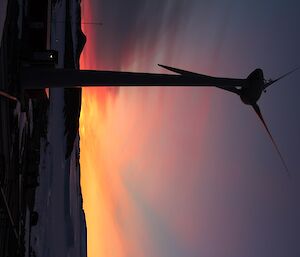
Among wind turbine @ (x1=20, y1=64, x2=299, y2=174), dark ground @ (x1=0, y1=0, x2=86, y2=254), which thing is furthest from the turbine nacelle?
dark ground @ (x1=0, y1=0, x2=86, y2=254)

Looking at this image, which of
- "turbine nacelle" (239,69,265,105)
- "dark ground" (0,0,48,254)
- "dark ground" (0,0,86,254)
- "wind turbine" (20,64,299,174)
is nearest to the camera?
"wind turbine" (20,64,299,174)

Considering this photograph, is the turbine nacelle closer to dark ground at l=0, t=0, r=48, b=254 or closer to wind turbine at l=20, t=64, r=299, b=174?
wind turbine at l=20, t=64, r=299, b=174

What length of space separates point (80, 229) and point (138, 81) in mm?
136914

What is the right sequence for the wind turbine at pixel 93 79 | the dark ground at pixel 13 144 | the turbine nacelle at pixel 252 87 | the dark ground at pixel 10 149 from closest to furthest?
the wind turbine at pixel 93 79 → the dark ground at pixel 10 149 → the dark ground at pixel 13 144 → the turbine nacelle at pixel 252 87

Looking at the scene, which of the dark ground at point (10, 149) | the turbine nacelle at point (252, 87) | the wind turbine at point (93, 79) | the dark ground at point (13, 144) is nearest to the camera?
the wind turbine at point (93, 79)

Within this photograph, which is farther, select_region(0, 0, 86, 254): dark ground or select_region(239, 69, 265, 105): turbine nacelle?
select_region(239, 69, 265, 105): turbine nacelle

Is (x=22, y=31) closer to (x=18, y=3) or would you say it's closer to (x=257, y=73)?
(x=18, y=3)

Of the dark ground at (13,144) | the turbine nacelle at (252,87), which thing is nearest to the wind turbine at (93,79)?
the dark ground at (13,144)

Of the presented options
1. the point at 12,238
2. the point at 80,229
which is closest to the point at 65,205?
the point at 80,229

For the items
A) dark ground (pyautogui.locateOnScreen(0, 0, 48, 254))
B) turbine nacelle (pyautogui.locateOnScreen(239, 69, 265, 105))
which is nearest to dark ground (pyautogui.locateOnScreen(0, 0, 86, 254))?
dark ground (pyautogui.locateOnScreen(0, 0, 48, 254))

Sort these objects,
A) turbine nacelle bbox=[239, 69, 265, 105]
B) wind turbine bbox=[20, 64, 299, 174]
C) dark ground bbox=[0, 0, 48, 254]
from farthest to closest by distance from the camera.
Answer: turbine nacelle bbox=[239, 69, 265, 105], dark ground bbox=[0, 0, 48, 254], wind turbine bbox=[20, 64, 299, 174]

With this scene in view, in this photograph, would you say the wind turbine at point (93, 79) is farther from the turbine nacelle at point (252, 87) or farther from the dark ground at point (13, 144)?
the turbine nacelle at point (252, 87)

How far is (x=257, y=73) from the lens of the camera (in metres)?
22.5

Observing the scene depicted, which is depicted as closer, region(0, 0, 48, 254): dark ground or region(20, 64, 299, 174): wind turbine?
region(20, 64, 299, 174): wind turbine
